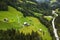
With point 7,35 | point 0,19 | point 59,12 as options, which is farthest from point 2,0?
point 7,35

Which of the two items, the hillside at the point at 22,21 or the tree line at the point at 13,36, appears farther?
the hillside at the point at 22,21

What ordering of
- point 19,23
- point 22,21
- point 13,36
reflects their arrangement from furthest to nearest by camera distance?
point 22,21, point 19,23, point 13,36

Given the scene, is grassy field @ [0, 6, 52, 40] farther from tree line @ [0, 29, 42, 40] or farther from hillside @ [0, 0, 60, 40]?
tree line @ [0, 29, 42, 40]

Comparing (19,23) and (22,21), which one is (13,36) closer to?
(19,23)

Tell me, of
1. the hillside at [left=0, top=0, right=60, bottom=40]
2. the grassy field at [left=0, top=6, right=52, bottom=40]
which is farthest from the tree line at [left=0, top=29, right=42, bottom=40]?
the grassy field at [left=0, top=6, right=52, bottom=40]

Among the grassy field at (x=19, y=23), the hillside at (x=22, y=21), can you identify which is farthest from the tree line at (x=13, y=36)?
the grassy field at (x=19, y=23)

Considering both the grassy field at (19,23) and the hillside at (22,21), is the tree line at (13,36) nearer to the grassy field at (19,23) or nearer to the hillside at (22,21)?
the hillside at (22,21)

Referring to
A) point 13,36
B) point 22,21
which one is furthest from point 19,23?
point 13,36

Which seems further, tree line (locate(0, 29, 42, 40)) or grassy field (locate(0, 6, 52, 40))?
grassy field (locate(0, 6, 52, 40))

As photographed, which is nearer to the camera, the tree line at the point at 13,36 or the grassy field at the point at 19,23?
the tree line at the point at 13,36

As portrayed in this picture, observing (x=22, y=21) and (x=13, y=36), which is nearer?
(x=13, y=36)
